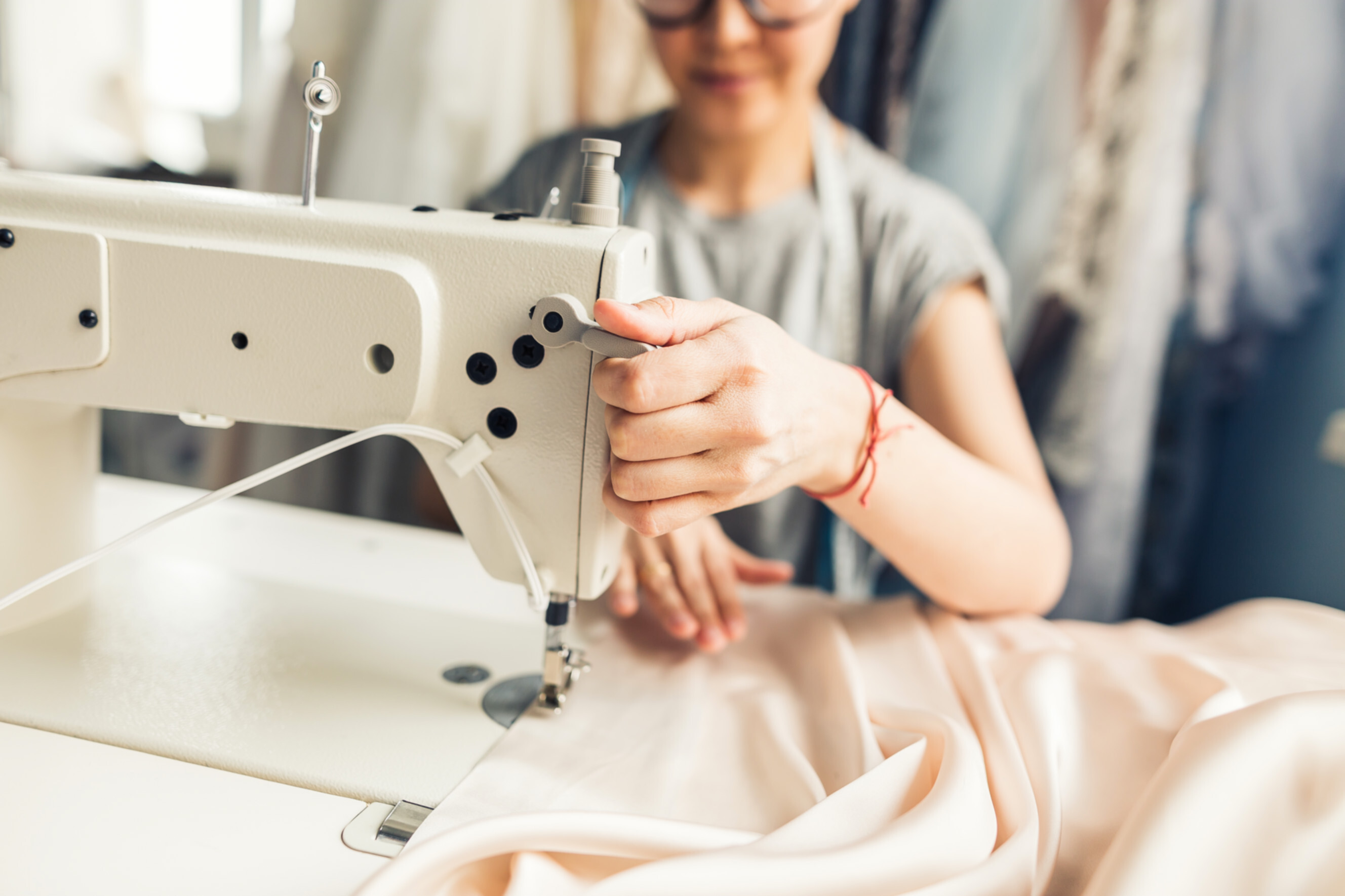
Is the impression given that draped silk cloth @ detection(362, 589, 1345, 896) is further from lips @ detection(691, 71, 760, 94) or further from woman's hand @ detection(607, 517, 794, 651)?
lips @ detection(691, 71, 760, 94)

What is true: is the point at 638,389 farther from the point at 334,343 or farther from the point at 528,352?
the point at 334,343

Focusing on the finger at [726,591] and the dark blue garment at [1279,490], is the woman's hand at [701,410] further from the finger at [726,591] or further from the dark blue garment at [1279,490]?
the dark blue garment at [1279,490]

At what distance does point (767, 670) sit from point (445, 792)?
13.0 inches

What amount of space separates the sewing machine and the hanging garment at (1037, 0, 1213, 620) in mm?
1127

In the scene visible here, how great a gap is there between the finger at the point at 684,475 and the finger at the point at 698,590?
25 centimetres

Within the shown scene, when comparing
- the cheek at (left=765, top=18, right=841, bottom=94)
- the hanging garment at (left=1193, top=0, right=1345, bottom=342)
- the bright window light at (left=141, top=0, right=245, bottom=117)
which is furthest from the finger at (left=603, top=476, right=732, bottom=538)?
the bright window light at (left=141, top=0, right=245, bottom=117)

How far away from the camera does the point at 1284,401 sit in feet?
5.23

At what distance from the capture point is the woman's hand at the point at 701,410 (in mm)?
567

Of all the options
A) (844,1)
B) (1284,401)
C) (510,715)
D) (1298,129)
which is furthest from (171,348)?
(1284,401)

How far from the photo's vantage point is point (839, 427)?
0.69 m

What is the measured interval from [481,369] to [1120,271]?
1.27m

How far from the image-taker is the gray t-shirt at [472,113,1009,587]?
131 cm

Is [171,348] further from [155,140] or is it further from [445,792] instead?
[155,140]

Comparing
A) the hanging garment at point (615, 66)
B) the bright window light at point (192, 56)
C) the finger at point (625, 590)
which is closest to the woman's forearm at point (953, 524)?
the finger at point (625, 590)
